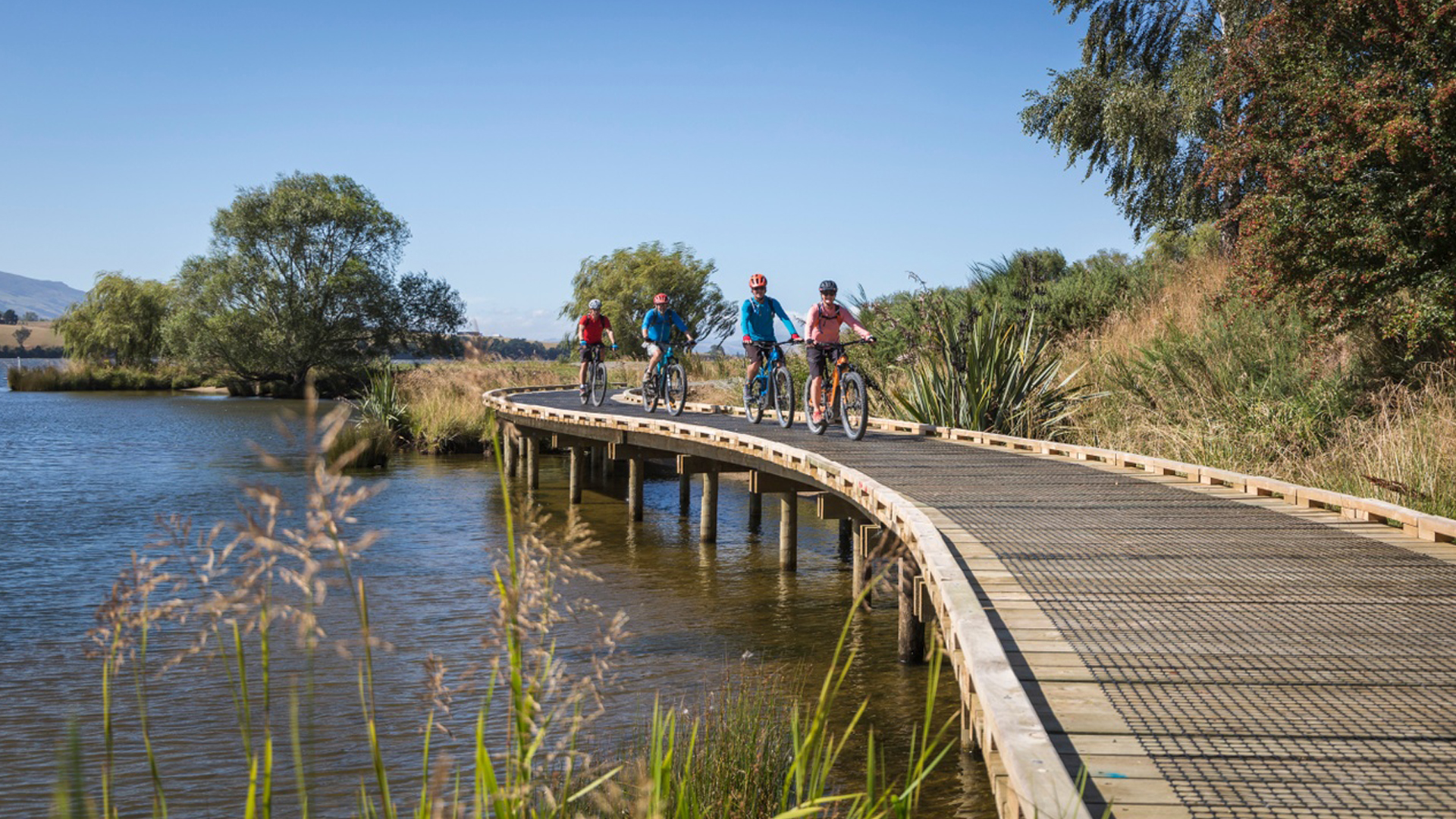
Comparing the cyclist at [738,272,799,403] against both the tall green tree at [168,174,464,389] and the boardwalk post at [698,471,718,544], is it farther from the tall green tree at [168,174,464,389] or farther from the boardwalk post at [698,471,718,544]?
the tall green tree at [168,174,464,389]

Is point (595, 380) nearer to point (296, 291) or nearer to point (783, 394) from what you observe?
point (783, 394)

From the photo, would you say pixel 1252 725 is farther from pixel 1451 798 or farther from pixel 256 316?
pixel 256 316

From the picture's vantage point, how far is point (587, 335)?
18719 mm

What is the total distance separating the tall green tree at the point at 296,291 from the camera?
180ft

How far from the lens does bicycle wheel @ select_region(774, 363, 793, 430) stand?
581 inches

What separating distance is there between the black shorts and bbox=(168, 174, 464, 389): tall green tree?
150 ft

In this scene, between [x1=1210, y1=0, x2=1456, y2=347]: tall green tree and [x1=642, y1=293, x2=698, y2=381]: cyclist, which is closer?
[x1=1210, y1=0, x2=1456, y2=347]: tall green tree

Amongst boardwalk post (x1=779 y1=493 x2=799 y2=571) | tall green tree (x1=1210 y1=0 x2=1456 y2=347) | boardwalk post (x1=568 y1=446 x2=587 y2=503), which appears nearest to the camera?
tall green tree (x1=1210 y1=0 x2=1456 y2=347)

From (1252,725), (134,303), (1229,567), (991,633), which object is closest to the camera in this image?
(1252,725)

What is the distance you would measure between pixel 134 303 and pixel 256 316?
52.1 ft

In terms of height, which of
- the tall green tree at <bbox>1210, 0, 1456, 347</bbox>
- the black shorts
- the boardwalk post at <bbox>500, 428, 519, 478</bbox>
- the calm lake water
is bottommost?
the calm lake water

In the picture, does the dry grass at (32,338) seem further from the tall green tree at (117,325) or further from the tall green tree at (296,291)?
the tall green tree at (296,291)

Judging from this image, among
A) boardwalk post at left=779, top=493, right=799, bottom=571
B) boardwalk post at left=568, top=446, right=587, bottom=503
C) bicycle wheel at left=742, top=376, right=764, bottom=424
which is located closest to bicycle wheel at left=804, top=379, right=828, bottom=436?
boardwalk post at left=779, top=493, right=799, bottom=571

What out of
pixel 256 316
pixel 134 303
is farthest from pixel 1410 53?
pixel 134 303
